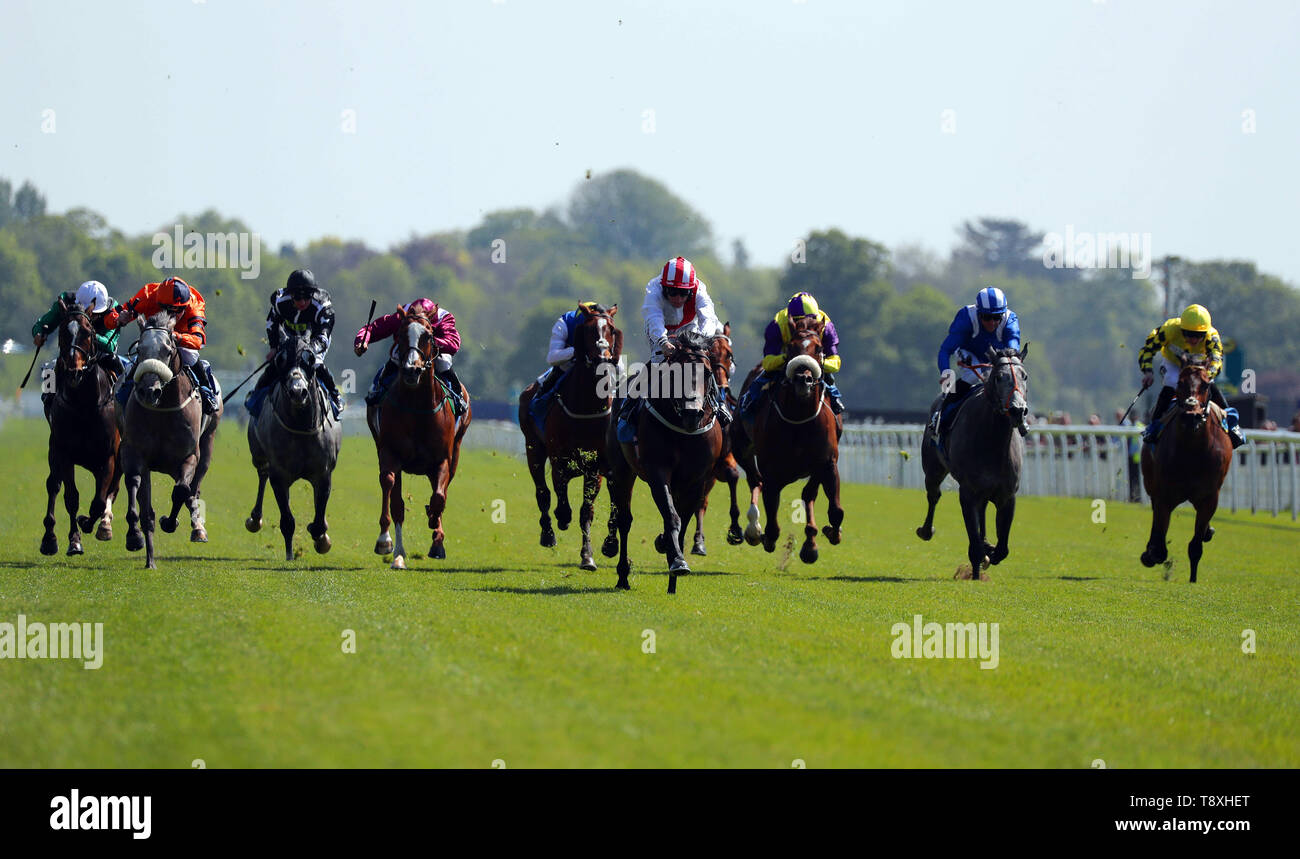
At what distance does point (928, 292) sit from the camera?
103312mm

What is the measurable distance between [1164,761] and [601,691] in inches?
94.2

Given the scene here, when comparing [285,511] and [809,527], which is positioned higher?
[285,511]

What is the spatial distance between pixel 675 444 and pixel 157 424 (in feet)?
15.4

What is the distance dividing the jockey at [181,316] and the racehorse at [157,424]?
0.44 ft

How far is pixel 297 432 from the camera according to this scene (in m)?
13.8

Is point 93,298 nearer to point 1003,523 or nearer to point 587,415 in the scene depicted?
point 587,415

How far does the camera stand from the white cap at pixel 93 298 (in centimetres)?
1443

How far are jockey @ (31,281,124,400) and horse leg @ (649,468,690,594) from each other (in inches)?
213

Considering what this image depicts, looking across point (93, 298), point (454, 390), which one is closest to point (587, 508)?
point (454, 390)

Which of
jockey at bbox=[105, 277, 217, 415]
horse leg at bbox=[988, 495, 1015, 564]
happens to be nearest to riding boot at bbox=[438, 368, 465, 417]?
jockey at bbox=[105, 277, 217, 415]

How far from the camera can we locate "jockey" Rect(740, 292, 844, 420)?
45.8 ft

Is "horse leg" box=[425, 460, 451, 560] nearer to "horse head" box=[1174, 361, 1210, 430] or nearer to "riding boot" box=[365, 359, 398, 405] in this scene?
"riding boot" box=[365, 359, 398, 405]
